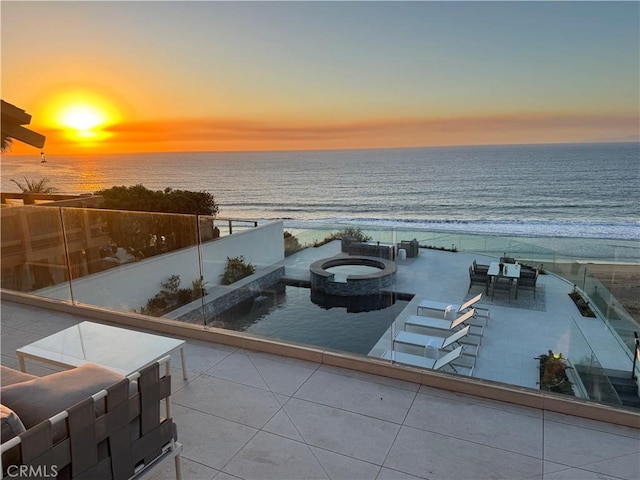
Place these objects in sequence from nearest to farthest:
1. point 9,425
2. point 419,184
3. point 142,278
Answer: point 9,425 < point 142,278 < point 419,184

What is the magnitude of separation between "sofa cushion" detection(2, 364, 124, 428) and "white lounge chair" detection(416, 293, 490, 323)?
3.63 m

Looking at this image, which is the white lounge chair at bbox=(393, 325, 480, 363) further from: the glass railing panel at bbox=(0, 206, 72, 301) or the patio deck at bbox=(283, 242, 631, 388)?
the glass railing panel at bbox=(0, 206, 72, 301)

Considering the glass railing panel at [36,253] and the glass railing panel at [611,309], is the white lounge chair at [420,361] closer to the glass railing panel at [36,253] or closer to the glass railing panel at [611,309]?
the glass railing panel at [611,309]

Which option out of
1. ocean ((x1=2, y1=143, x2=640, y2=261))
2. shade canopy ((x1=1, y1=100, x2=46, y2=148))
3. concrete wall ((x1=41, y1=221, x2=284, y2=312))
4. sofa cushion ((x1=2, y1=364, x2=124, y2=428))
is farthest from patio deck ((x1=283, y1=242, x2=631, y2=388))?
ocean ((x1=2, y1=143, x2=640, y2=261))

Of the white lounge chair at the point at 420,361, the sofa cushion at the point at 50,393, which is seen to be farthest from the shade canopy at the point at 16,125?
the white lounge chair at the point at 420,361

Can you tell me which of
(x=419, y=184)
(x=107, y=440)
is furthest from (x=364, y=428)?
(x=419, y=184)

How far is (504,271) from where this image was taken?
4344 mm

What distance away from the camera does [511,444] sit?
240cm

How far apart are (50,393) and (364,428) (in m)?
1.75

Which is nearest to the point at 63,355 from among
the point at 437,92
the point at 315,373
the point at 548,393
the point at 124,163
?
the point at 315,373

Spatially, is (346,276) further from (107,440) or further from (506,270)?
(107,440)

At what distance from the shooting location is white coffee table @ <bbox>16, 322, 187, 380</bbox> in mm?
2678

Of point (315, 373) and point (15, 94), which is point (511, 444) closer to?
point (315, 373)

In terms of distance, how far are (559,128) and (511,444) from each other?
42134 millimetres
